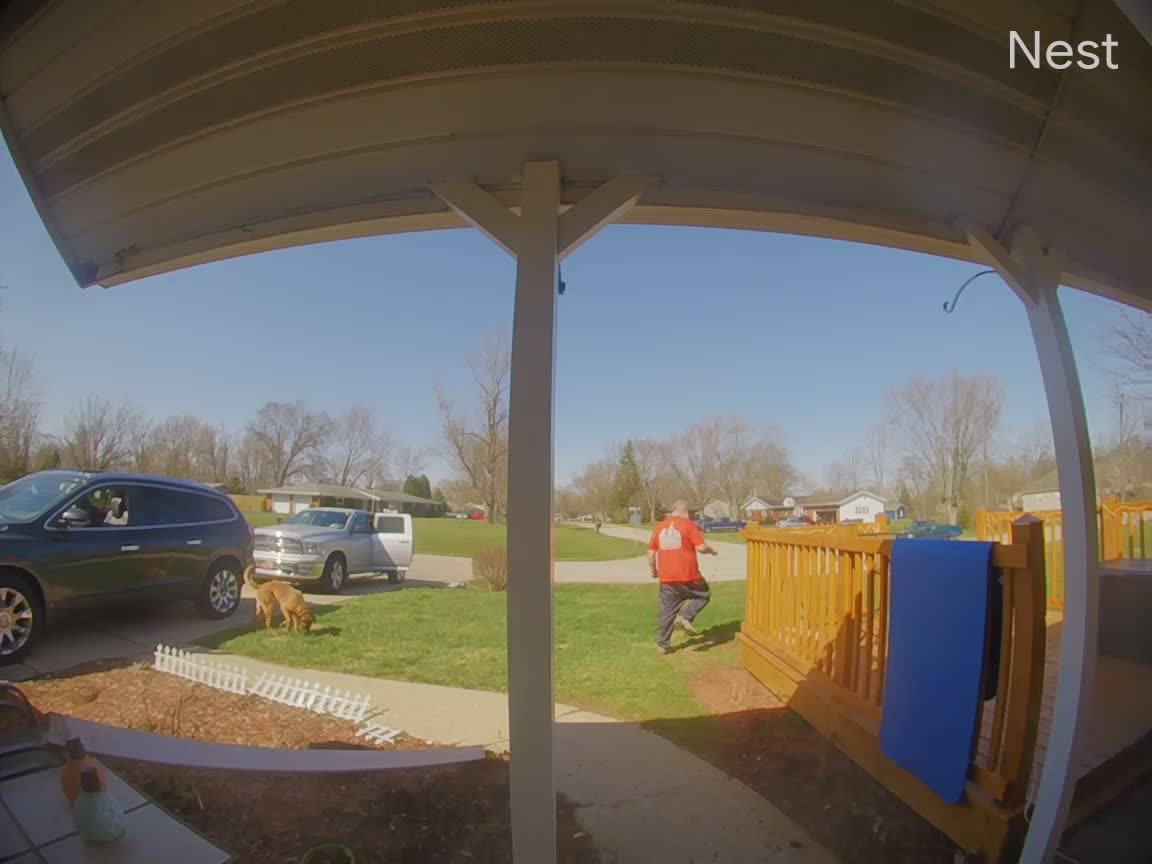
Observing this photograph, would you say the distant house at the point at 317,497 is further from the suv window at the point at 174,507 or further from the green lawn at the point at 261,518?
the suv window at the point at 174,507

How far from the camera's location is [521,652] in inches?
48.3

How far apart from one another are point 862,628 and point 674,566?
1278mm

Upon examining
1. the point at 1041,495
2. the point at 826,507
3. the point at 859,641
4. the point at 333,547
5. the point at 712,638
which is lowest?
the point at 712,638

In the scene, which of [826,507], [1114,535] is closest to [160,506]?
[826,507]

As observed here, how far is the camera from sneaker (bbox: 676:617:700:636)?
3.39 metres

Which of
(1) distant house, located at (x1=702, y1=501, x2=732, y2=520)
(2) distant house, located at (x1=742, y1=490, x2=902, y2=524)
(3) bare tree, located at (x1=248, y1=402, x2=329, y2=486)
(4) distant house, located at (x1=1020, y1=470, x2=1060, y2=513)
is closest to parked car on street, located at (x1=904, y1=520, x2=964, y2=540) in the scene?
(2) distant house, located at (x1=742, y1=490, x2=902, y2=524)

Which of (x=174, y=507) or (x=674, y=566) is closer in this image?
(x=174, y=507)

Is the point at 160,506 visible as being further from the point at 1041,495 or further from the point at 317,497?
the point at 1041,495

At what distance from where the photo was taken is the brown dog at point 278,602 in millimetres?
2197

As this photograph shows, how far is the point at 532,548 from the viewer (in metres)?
1.24

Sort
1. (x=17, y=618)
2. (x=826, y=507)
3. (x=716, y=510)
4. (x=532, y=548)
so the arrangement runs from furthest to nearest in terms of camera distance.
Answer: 1. (x=716, y=510)
2. (x=826, y=507)
3. (x=17, y=618)
4. (x=532, y=548)

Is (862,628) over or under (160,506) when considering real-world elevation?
under

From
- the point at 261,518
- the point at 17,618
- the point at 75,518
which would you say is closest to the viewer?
the point at 17,618

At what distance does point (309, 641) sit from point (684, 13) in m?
2.96
